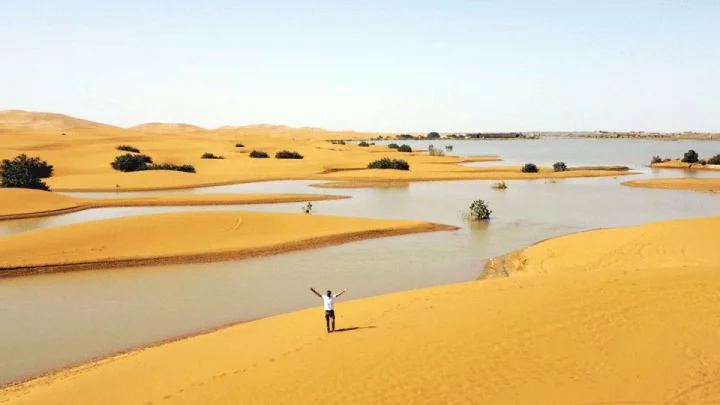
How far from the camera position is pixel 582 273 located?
14266 millimetres

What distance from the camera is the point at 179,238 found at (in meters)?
21.6

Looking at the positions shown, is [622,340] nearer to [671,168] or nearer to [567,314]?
[567,314]

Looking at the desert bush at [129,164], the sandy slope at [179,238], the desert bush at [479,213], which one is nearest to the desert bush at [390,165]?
the desert bush at [129,164]

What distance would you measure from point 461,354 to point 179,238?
1557 cm

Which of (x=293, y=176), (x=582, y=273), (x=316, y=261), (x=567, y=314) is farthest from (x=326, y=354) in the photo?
(x=293, y=176)

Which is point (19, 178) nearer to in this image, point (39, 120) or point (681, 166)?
point (681, 166)

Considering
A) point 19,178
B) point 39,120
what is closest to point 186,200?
point 19,178

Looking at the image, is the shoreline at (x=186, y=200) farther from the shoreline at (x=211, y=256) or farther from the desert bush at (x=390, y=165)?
the desert bush at (x=390, y=165)

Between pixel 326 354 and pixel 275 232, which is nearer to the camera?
pixel 326 354

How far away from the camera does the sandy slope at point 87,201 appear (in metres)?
29.5

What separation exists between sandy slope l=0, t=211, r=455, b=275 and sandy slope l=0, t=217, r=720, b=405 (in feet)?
28.0

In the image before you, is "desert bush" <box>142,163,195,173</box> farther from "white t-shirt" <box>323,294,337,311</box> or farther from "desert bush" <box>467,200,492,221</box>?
"white t-shirt" <box>323,294,337,311</box>

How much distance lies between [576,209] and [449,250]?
13.5 meters

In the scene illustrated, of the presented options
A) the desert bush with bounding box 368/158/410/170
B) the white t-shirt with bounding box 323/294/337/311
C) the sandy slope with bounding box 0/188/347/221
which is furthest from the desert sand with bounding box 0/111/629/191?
the white t-shirt with bounding box 323/294/337/311
